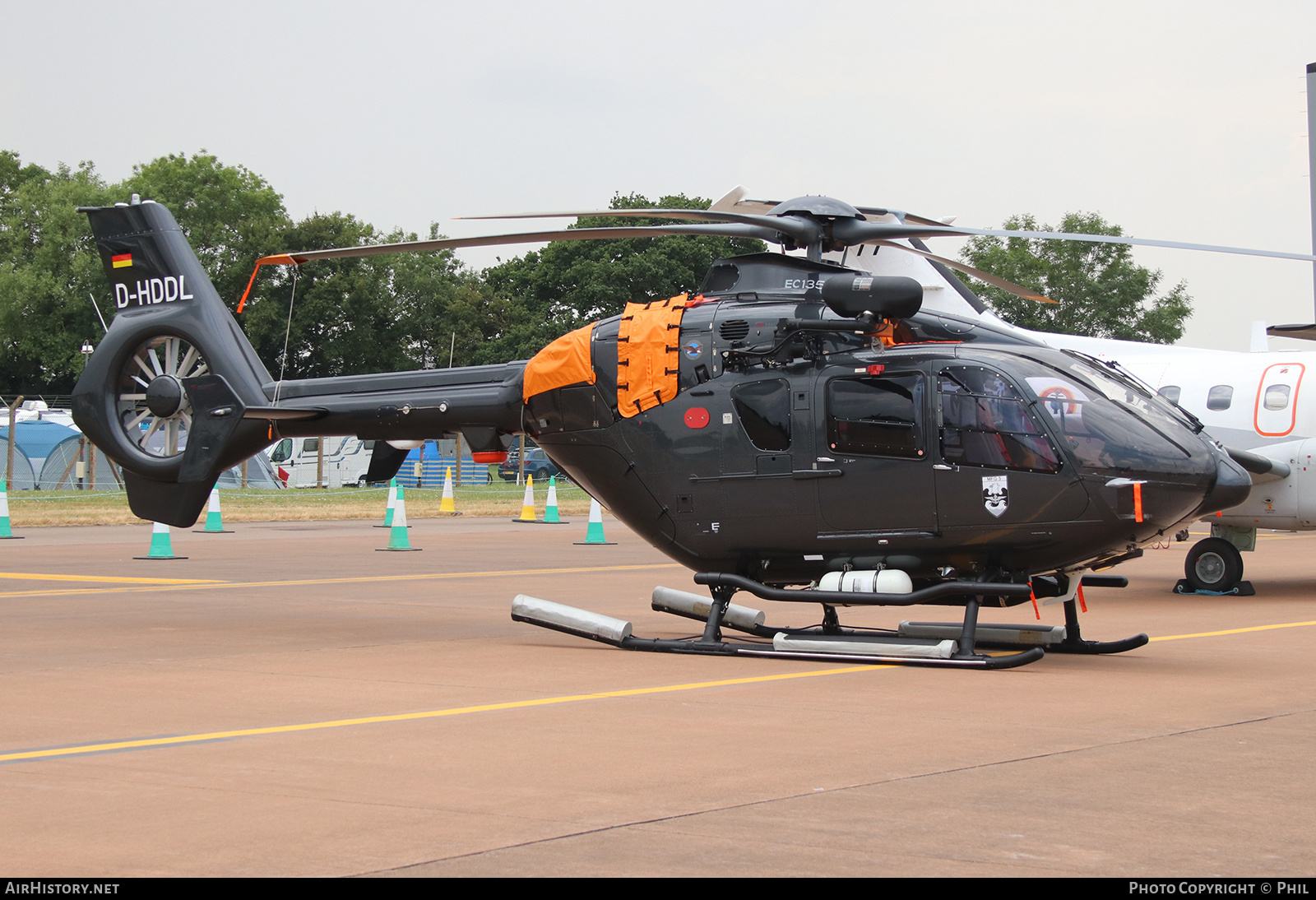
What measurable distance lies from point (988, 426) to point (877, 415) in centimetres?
88

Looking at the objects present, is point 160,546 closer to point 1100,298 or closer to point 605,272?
point 605,272

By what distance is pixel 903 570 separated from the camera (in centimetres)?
1122

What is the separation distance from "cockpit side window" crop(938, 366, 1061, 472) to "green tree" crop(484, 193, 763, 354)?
4501cm

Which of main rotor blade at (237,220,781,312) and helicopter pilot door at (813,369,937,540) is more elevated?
main rotor blade at (237,220,781,312)

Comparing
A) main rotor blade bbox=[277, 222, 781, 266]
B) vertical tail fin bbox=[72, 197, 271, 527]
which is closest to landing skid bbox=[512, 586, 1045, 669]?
main rotor blade bbox=[277, 222, 781, 266]

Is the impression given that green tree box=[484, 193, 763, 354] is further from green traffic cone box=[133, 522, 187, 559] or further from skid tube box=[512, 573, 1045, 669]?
skid tube box=[512, 573, 1045, 669]

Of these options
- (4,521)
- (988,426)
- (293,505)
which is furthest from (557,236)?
(293,505)

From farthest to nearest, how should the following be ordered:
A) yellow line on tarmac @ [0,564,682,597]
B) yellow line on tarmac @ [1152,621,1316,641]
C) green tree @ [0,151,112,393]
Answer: green tree @ [0,151,112,393] → yellow line on tarmac @ [0,564,682,597] → yellow line on tarmac @ [1152,621,1316,641]

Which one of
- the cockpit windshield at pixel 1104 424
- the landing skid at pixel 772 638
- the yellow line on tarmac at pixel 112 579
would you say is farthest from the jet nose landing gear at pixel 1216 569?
the yellow line on tarmac at pixel 112 579

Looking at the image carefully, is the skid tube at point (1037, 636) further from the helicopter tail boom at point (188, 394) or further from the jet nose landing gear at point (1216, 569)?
the jet nose landing gear at point (1216, 569)

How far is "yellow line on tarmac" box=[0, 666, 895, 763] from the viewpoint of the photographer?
285 inches

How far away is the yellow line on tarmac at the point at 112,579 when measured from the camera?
58.6 ft

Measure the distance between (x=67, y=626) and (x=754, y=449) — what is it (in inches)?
261
